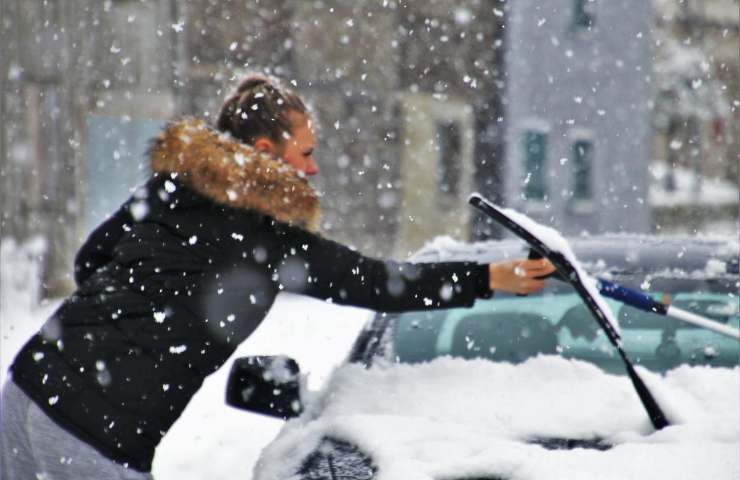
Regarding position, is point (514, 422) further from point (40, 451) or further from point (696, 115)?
point (696, 115)

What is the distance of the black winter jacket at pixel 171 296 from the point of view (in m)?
2.13

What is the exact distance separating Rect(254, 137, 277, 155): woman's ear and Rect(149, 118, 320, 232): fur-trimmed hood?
2cm

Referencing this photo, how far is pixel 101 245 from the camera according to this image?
8.29 ft

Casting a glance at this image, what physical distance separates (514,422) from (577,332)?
1.02 m

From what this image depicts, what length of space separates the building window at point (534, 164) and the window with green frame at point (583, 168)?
0.71m

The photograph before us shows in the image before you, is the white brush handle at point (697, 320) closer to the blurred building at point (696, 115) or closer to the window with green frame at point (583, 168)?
the window with green frame at point (583, 168)

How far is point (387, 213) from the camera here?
702 inches

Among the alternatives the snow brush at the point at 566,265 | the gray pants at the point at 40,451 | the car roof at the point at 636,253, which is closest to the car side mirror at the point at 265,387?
the gray pants at the point at 40,451

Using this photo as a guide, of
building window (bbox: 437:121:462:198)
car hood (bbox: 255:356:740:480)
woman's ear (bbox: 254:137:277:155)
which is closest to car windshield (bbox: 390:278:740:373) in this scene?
car hood (bbox: 255:356:740:480)

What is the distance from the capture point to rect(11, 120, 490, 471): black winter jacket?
213cm

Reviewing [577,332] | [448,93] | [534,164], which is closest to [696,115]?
[534,164]

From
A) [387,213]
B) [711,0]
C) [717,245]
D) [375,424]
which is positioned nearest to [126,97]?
[387,213]

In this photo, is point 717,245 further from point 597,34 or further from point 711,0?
point 711,0

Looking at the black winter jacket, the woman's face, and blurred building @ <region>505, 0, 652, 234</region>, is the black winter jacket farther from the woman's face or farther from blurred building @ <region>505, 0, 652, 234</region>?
blurred building @ <region>505, 0, 652, 234</region>
